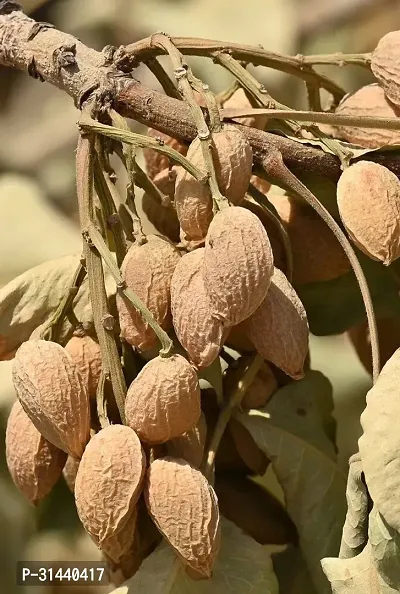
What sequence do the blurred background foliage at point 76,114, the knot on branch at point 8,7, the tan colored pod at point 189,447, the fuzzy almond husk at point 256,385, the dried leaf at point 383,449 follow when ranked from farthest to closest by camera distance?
1. the blurred background foliage at point 76,114
2. the knot on branch at point 8,7
3. the fuzzy almond husk at point 256,385
4. the tan colored pod at point 189,447
5. the dried leaf at point 383,449

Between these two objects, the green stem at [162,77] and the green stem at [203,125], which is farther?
the green stem at [162,77]

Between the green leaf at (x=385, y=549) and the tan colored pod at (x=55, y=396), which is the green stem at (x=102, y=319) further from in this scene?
the green leaf at (x=385, y=549)

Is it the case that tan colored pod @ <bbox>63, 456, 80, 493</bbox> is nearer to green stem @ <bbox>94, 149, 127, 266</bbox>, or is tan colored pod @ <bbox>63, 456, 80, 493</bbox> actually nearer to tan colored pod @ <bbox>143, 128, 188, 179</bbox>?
green stem @ <bbox>94, 149, 127, 266</bbox>

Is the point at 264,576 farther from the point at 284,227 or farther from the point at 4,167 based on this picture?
the point at 4,167

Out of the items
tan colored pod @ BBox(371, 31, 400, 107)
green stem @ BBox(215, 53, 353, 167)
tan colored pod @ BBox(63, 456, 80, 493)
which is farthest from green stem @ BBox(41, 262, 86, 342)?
tan colored pod @ BBox(371, 31, 400, 107)

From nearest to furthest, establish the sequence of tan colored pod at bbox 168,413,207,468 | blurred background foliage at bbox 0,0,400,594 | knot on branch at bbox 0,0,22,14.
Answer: tan colored pod at bbox 168,413,207,468 < knot on branch at bbox 0,0,22,14 < blurred background foliage at bbox 0,0,400,594

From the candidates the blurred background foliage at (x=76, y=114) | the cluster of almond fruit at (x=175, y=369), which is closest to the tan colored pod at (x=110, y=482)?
the cluster of almond fruit at (x=175, y=369)

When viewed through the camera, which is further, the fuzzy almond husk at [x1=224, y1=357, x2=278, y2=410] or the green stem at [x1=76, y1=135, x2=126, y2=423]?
the fuzzy almond husk at [x1=224, y1=357, x2=278, y2=410]
